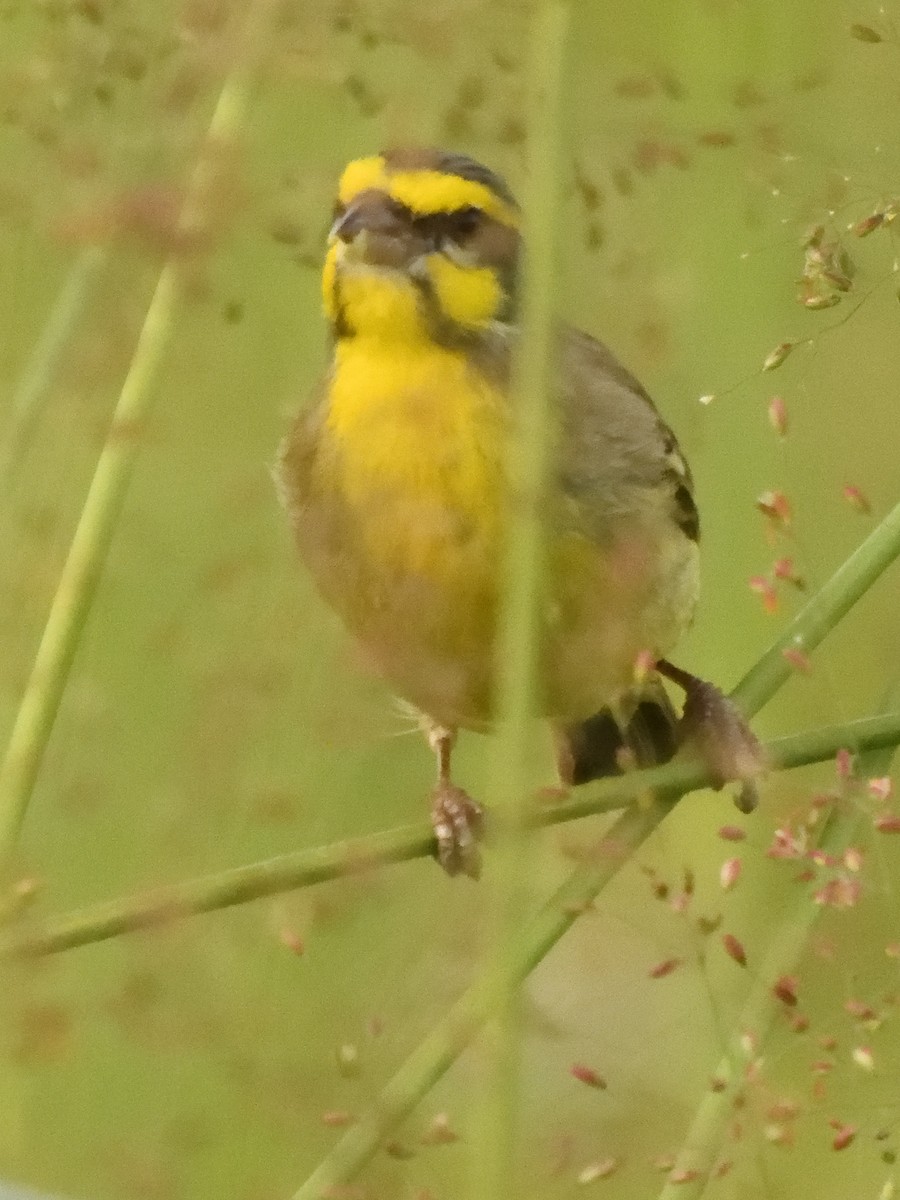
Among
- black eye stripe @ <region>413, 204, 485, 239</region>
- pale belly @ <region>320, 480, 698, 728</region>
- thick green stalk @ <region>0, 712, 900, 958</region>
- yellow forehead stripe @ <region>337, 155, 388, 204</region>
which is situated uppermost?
yellow forehead stripe @ <region>337, 155, 388, 204</region>

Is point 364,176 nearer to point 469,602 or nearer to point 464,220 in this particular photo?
point 464,220

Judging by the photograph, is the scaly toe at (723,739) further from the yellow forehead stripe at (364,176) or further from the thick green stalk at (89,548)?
the yellow forehead stripe at (364,176)

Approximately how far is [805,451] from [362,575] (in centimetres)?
75

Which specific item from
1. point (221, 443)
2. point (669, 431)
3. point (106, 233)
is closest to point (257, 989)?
point (221, 443)

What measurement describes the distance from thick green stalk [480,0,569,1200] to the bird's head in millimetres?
929

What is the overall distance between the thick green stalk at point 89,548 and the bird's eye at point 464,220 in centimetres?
54

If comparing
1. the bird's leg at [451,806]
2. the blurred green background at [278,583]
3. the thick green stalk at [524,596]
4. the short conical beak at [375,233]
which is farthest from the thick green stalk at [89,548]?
the bird's leg at [451,806]

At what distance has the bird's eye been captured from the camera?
1.58 metres

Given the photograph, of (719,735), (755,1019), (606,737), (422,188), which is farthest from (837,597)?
(606,737)

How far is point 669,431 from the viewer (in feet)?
6.65

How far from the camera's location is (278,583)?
3.11 ft

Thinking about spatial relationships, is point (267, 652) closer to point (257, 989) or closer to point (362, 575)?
point (257, 989)

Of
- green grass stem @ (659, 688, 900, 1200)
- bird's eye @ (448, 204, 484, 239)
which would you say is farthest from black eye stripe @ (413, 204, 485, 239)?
green grass stem @ (659, 688, 900, 1200)

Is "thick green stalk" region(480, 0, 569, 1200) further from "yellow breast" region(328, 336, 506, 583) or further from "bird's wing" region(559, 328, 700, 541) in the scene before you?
"bird's wing" region(559, 328, 700, 541)
